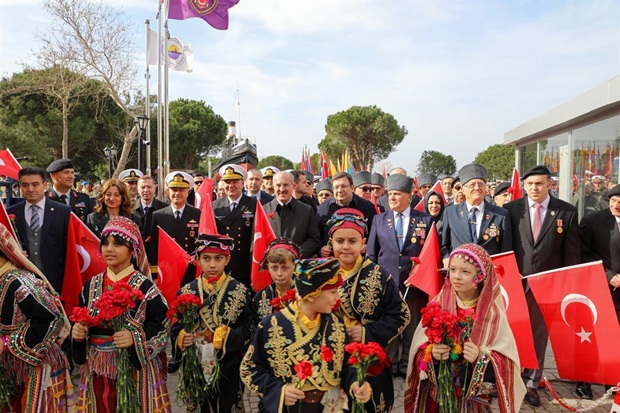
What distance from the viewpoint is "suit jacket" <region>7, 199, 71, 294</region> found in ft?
15.8

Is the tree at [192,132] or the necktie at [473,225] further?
the tree at [192,132]

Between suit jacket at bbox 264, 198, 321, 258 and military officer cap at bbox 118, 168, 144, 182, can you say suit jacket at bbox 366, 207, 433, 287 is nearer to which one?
suit jacket at bbox 264, 198, 321, 258

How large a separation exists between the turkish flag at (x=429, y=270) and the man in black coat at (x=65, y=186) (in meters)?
4.06

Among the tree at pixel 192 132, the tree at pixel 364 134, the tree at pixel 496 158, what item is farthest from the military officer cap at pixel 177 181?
the tree at pixel 496 158

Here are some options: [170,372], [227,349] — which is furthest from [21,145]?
[227,349]

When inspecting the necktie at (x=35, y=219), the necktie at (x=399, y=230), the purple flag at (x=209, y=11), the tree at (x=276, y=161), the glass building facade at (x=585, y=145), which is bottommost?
the necktie at (x=399, y=230)

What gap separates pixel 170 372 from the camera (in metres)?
5.42

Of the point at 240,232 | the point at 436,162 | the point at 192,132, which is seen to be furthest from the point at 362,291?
the point at 436,162

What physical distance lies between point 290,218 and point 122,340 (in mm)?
2674

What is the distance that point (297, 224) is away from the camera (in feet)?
18.1

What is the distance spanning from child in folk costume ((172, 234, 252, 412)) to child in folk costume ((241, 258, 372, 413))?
2.18ft

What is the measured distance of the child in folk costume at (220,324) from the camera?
3.48 m

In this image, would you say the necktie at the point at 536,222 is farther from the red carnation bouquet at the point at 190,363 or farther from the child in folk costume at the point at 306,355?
the red carnation bouquet at the point at 190,363

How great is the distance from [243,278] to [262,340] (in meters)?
2.71
